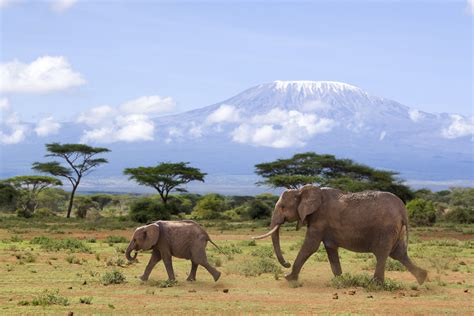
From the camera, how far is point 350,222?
623 inches

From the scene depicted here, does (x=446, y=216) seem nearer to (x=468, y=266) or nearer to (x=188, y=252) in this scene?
(x=468, y=266)

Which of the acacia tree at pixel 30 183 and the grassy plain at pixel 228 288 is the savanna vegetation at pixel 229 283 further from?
the acacia tree at pixel 30 183

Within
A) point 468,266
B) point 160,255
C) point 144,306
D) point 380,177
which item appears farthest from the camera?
point 380,177

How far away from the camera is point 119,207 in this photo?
10362 centimetres

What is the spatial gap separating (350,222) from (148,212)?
36214mm

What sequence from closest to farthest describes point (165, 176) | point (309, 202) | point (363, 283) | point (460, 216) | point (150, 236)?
point (363, 283), point (309, 202), point (150, 236), point (460, 216), point (165, 176)

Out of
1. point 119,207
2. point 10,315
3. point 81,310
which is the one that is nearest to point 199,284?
point 81,310

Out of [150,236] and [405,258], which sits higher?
[150,236]

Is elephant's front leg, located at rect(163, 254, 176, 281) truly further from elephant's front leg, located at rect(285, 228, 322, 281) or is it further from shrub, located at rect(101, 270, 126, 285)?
elephant's front leg, located at rect(285, 228, 322, 281)

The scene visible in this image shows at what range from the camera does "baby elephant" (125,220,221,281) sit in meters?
16.6

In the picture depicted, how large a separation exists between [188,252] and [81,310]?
15.3ft

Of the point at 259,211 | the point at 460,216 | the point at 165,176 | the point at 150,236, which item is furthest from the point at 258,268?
the point at 165,176

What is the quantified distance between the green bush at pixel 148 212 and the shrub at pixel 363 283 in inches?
1363

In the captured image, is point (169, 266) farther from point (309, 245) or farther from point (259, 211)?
point (259, 211)
